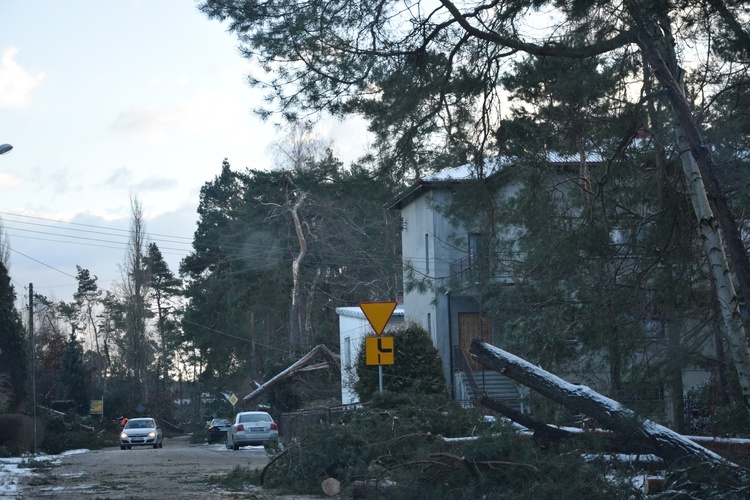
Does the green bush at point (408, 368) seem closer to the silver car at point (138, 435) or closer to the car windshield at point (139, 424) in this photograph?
the silver car at point (138, 435)

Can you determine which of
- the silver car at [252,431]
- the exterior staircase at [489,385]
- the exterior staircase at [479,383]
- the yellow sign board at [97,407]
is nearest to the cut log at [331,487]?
the exterior staircase at [479,383]

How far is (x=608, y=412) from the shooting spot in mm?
10625

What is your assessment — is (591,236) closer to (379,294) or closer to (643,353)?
(643,353)

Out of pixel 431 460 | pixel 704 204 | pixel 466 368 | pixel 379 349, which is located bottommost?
pixel 431 460

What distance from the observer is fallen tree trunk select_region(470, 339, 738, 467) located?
33.1 feet

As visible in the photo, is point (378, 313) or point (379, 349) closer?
point (379, 349)

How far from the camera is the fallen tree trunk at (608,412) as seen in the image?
10102 mm

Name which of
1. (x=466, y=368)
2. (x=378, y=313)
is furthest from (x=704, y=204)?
(x=466, y=368)

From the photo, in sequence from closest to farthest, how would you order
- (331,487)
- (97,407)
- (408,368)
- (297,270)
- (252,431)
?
1. (331,487)
2. (408,368)
3. (252,431)
4. (297,270)
5. (97,407)

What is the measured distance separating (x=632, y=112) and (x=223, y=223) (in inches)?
2167

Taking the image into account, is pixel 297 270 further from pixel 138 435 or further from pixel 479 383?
pixel 479 383

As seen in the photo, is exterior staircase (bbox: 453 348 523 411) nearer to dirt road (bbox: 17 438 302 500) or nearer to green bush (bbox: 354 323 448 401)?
green bush (bbox: 354 323 448 401)

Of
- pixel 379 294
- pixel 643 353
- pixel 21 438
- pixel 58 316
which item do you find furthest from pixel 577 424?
pixel 58 316

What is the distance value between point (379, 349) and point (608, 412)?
6779 mm
